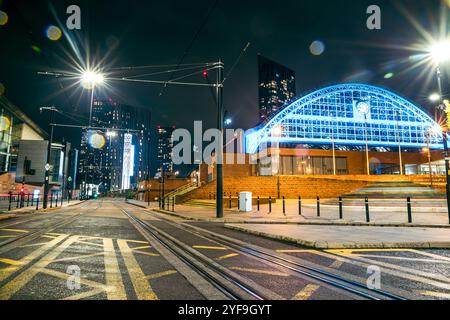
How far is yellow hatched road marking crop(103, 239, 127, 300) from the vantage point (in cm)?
362

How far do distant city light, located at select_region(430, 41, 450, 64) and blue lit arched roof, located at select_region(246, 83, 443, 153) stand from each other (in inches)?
1900

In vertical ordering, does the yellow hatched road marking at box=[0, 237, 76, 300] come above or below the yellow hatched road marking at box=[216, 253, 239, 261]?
above

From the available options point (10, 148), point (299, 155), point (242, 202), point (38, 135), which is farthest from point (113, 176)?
point (242, 202)

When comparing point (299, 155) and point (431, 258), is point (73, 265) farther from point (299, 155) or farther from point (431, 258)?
point (299, 155)

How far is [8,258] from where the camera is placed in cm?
568

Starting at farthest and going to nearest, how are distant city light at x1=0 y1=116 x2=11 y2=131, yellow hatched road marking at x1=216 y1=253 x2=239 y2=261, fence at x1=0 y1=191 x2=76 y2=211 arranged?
distant city light at x1=0 y1=116 x2=11 y2=131
fence at x1=0 y1=191 x2=76 y2=211
yellow hatched road marking at x1=216 y1=253 x2=239 y2=261

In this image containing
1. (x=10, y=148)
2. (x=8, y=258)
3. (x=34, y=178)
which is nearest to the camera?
(x=8, y=258)

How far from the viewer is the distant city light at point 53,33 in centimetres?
1298

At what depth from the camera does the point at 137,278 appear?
14.4 ft

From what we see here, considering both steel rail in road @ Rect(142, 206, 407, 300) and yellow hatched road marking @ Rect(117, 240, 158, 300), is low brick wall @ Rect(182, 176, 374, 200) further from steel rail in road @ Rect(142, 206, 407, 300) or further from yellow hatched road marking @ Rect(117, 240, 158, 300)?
yellow hatched road marking @ Rect(117, 240, 158, 300)

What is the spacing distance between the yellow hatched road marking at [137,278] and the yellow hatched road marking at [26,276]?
4.47 ft

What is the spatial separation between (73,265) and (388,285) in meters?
5.19

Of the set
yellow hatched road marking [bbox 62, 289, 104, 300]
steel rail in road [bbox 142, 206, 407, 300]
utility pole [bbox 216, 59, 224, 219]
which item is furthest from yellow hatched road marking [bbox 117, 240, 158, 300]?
utility pole [bbox 216, 59, 224, 219]

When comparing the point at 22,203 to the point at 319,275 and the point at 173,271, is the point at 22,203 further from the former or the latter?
the point at 319,275
